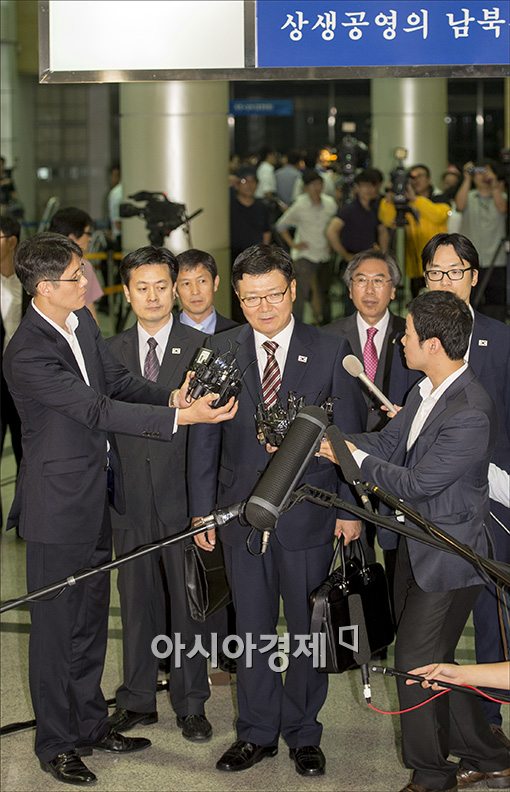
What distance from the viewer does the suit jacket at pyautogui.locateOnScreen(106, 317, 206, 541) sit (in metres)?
4.66

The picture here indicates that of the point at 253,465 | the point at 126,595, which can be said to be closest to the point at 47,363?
the point at 253,465

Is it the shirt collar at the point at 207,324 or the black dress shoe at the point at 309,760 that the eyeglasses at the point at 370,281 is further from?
the black dress shoe at the point at 309,760

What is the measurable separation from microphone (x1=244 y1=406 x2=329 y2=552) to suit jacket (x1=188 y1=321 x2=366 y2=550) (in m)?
1.45

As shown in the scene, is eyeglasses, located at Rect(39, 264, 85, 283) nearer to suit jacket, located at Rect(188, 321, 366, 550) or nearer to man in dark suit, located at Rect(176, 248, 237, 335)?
suit jacket, located at Rect(188, 321, 366, 550)

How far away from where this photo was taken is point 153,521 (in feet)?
15.4

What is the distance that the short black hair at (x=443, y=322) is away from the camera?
3.75 metres

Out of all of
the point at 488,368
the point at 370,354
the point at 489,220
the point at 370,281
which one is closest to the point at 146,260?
the point at 370,281

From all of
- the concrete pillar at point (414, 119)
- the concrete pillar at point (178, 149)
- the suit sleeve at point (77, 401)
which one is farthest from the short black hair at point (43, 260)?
the concrete pillar at point (414, 119)

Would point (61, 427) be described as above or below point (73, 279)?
below

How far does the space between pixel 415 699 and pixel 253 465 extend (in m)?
0.94

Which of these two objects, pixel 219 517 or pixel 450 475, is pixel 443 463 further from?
pixel 219 517

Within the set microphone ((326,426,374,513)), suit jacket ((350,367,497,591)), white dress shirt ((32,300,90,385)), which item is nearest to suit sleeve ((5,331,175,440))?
white dress shirt ((32,300,90,385))

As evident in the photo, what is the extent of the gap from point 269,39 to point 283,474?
6.39ft

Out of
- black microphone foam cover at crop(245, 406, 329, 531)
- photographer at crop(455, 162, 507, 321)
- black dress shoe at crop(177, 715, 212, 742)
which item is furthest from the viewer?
photographer at crop(455, 162, 507, 321)
